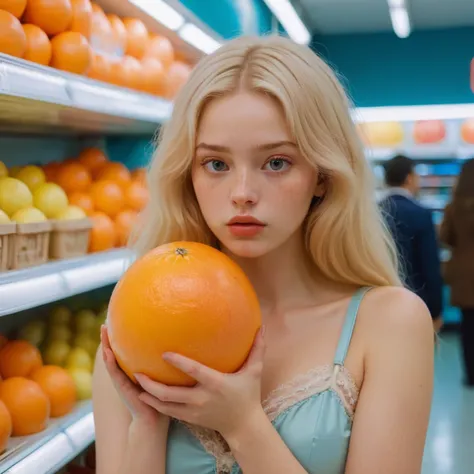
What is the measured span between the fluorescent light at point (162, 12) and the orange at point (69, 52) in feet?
2.01

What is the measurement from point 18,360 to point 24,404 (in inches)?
9.1

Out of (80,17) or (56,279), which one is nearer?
(56,279)

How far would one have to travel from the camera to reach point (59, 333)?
2.65 m

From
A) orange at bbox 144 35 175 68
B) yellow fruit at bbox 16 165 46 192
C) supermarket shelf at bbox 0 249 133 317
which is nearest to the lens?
supermarket shelf at bbox 0 249 133 317

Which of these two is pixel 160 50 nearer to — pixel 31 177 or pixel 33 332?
pixel 31 177

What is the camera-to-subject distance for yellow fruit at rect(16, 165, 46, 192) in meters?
2.36

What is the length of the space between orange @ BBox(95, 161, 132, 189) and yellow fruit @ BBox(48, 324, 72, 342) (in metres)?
0.62

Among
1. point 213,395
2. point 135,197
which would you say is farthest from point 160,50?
point 213,395

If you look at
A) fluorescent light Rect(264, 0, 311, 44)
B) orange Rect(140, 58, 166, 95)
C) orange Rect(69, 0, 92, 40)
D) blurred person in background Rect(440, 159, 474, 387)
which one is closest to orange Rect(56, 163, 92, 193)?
orange Rect(140, 58, 166, 95)

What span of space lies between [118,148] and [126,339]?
2.66 m

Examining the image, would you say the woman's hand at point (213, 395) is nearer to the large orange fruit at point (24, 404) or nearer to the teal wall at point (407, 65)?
the large orange fruit at point (24, 404)

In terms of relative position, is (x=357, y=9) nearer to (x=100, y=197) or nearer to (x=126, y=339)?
(x=100, y=197)

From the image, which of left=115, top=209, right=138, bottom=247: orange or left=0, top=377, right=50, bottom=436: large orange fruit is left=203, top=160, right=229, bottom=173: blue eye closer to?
left=0, top=377, right=50, bottom=436: large orange fruit

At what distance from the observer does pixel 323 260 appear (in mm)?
1402
